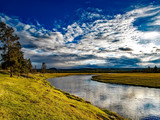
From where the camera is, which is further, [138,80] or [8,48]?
[138,80]

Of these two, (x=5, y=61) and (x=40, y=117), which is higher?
(x=5, y=61)

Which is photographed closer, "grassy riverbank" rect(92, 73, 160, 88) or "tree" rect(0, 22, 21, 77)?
→ "tree" rect(0, 22, 21, 77)

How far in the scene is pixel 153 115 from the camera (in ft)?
58.5

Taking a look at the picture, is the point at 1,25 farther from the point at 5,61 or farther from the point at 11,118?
the point at 11,118

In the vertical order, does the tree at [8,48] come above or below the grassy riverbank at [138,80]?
above

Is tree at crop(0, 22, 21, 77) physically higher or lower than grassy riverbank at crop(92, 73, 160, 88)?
higher

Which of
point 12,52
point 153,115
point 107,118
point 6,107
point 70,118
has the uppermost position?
point 12,52

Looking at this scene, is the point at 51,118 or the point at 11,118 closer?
the point at 11,118

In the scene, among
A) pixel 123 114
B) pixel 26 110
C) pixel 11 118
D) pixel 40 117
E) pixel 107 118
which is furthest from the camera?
pixel 123 114

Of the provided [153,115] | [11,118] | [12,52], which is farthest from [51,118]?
[12,52]

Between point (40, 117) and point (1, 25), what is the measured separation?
1560 inches

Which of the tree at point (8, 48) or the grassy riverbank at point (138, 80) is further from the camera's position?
the grassy riverbank at point (138, 80)

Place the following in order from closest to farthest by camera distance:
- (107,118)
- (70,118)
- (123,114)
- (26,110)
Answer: (26,110) → (70,118) → (107,118) → (123,114)

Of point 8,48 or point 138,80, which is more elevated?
point 8,48
